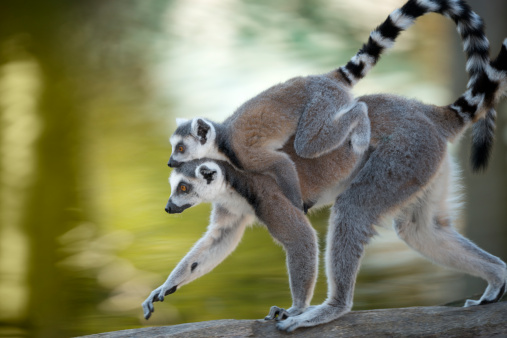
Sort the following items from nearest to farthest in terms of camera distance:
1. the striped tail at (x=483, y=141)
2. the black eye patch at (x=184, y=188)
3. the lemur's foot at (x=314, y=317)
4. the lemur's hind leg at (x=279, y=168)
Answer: the lemur's foot at (x=314, y=317) → the lemur's hind leg at (x=279, y=168) → the black eye patch at (x=184, y=188) → the striped tail at (x=483, y=141)

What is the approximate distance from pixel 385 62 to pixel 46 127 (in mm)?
3312

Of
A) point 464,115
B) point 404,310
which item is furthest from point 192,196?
point 464,115

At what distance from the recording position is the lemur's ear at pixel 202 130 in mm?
2865

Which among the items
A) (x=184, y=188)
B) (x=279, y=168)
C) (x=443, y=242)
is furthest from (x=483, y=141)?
(x=184, y=188)

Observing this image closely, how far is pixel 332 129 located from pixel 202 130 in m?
0.67

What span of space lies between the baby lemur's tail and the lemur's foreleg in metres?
1.12

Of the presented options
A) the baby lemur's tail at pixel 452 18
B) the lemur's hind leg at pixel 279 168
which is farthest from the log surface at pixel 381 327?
the baby lemur's tail at pixel 452 18

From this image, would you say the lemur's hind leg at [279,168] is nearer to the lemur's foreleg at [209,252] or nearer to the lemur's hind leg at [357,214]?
the lemur's hind leg at [357,214]

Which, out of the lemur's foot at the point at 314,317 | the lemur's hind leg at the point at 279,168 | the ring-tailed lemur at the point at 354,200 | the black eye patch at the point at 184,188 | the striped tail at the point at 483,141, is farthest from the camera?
the striped tail at the point at 483,141

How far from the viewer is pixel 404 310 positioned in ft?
8.82

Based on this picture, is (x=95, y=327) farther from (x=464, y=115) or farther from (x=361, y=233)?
(x=464, y=115)

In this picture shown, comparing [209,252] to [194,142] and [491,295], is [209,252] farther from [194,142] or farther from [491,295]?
[491,295]

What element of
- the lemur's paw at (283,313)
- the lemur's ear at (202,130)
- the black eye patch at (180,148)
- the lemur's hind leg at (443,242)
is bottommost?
the lemur's paw at (283,313)

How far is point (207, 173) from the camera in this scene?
109 inches
